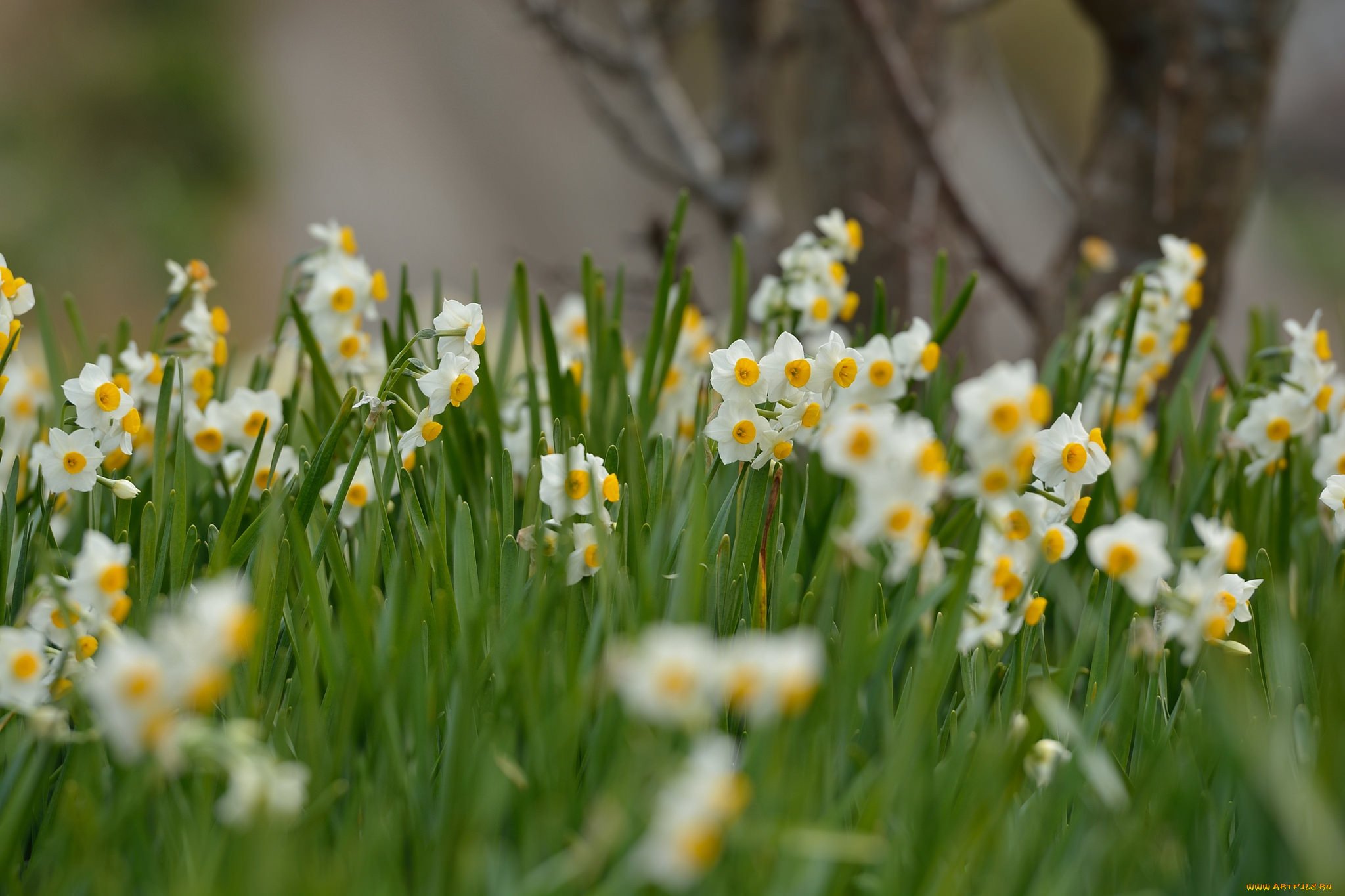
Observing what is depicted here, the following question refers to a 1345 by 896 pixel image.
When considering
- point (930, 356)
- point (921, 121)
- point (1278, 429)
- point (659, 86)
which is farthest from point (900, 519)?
point (659, 86)

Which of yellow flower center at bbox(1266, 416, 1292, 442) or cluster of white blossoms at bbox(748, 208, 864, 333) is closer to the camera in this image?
yellow flower center at bbox(1266, 416, 1292, 442)

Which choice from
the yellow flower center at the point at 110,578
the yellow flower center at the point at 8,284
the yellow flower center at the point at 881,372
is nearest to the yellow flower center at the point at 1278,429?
the yellow flower center at the point at 881,372

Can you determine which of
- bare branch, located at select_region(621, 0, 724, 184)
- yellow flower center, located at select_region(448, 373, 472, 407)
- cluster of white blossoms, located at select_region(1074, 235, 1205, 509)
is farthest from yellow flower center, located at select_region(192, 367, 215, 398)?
bare branch, located at select_region(621, 0, 724, 184)

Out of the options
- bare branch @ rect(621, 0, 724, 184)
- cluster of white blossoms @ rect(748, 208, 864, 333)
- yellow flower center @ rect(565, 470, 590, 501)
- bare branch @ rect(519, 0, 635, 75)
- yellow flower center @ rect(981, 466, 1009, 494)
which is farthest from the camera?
bare branch @ rect(621, 0, 724, 184)

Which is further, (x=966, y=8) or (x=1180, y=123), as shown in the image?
(x=966, y=8)

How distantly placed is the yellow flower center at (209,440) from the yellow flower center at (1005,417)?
2.65 ft

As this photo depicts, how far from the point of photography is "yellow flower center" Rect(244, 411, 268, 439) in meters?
1.04

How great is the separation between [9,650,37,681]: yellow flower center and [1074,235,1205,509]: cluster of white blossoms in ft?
3.38

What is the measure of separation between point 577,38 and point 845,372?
1.41 m

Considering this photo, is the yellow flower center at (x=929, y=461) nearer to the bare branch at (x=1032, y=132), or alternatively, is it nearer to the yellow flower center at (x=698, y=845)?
the yellow flower center at (x=698, y=845)

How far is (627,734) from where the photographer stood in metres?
0.63

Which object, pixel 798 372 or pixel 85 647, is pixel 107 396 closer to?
pixel 85 647

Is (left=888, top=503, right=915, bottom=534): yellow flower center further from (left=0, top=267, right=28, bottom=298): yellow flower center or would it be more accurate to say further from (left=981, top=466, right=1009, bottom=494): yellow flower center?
(left=0, top=267, right=28, bottom=298): yellow flower center

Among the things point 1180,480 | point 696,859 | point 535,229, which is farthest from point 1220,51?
point 535,229
